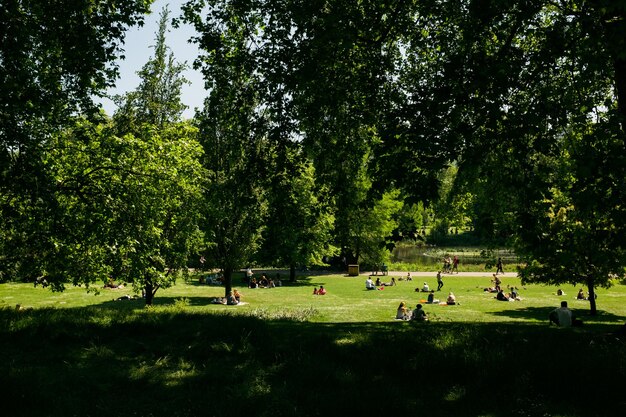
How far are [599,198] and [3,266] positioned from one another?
18110 mm

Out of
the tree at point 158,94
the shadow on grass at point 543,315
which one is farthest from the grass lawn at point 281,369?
the tree at point 158,94

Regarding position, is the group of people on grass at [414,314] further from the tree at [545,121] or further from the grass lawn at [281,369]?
the grass lawn at [281,369]

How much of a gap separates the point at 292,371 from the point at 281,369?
0.74ft

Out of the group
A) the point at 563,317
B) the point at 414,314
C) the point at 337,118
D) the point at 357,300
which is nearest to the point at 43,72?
the point at 337,118

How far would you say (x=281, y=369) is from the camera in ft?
23.8

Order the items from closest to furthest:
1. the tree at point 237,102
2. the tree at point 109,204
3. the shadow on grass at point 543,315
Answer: the tree at point 237,102
the tree at point 109,204
the shadow on grass at point 543,315

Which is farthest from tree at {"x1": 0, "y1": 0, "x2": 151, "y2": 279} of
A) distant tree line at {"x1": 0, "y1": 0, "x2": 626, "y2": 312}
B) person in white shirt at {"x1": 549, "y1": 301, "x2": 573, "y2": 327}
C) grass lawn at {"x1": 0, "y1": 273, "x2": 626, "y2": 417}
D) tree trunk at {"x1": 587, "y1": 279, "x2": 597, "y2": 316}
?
tree trunk at {"x1": 587, "y1": 279, "x2": 597, "y2": 316}

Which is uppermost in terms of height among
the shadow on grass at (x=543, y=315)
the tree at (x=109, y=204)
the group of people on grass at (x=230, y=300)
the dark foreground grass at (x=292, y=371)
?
the tree at (x=109, y=204)

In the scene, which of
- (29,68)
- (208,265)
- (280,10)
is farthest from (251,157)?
(208,265)

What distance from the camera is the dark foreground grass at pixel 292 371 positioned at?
5930mm

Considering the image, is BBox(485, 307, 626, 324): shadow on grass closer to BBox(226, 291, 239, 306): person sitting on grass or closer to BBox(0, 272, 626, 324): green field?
BBox(0, 272, 626, 324): green field

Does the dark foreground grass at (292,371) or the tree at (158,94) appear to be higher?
the tree at (158,94)

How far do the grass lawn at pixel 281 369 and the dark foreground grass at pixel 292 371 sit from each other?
0.08 ft

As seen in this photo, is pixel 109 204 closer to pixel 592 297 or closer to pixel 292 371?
pixel 292 371
